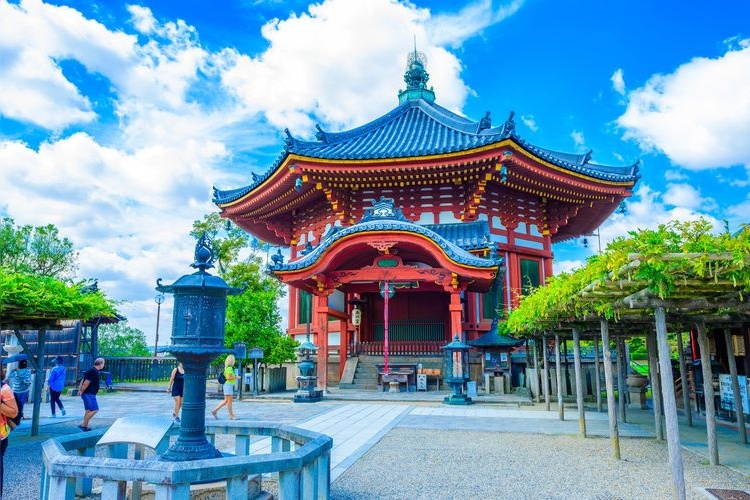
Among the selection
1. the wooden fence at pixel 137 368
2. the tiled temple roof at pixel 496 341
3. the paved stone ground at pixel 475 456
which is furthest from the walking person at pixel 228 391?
the wooden fence at pixel 137 368

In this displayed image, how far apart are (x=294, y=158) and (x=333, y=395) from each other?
7.93 metres

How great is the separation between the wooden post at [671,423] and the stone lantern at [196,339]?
4.73 metres

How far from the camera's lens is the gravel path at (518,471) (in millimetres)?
5750

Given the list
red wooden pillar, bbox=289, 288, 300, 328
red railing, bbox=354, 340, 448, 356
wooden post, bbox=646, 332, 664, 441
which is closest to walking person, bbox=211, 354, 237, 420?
red railing, bbox=354, 340, 448, 356

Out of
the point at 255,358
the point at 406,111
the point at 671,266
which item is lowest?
Result: the point at 255,358

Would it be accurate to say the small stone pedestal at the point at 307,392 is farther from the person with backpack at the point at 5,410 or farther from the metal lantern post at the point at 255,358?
the person with backpack at the point at 5,410

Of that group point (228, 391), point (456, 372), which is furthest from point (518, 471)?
point (456, 372)

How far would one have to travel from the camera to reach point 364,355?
18.7 metres

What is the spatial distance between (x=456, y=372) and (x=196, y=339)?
10.2 meters

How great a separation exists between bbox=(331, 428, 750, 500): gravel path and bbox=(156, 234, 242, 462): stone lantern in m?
1.65

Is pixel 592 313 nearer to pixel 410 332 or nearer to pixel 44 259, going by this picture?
pixel 410 332

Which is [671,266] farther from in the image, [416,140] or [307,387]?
[416,140]

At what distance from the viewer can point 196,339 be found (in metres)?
5.45

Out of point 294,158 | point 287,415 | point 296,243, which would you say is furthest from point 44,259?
point 287,415
